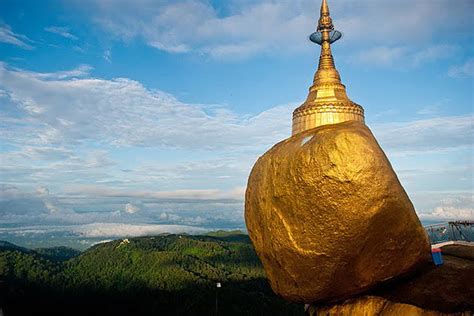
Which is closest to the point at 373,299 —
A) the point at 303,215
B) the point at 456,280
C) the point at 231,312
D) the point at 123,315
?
the point at 456,280

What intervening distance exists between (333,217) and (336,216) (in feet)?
0.17

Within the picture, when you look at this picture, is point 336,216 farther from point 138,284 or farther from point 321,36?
point 138,284

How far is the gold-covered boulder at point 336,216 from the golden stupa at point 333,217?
0.02 metres

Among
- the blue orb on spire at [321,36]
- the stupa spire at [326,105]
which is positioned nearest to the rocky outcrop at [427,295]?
the stupa spire at [326,105]

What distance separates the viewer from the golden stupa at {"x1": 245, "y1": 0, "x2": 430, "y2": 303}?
23.1 ft

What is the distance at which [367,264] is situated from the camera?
303 inches

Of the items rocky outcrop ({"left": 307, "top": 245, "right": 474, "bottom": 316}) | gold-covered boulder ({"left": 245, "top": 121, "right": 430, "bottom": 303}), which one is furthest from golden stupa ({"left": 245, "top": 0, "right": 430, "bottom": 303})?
rocky outcrop ({"left": 307, "top": 245, "right": 474, "bottom": 316})

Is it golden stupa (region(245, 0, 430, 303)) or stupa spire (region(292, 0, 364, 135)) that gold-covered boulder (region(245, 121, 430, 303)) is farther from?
stupa spire (region(292, 0, 364, 135))

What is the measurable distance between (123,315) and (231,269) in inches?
1545

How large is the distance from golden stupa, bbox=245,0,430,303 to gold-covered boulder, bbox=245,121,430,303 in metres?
0.02

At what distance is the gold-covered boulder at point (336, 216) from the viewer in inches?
277

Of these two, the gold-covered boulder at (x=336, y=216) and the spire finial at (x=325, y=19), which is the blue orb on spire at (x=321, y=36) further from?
the gold-covered boulder at (x=336, y=216)

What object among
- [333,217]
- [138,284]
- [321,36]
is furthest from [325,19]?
[138,284]

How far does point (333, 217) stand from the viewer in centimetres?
720
